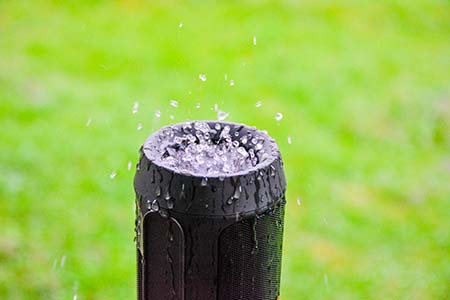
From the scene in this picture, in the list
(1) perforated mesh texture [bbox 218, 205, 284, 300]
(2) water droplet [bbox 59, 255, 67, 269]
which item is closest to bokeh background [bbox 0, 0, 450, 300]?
(2) water droplet [bbox 59, 255, 67, 269]

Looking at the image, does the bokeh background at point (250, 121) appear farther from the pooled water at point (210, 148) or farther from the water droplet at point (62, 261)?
the pooled water at point (210, 148)

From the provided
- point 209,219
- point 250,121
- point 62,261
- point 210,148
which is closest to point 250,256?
point 209,219

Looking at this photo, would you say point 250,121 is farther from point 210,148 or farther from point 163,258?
point 163,258

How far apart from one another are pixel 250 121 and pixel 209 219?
14.3 ft

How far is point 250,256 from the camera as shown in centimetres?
183

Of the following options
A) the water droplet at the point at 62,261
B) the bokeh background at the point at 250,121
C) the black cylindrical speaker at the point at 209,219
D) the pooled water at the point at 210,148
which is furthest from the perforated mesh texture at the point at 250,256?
the water droplet at the point at 62,261

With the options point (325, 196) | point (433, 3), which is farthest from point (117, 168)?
point (433, 3)

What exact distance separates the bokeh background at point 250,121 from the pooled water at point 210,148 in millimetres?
2498

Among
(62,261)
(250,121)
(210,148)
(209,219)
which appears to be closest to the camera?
(209,219)

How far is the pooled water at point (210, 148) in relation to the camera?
1925mm

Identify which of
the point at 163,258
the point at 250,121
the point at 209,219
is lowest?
the point at 250,121

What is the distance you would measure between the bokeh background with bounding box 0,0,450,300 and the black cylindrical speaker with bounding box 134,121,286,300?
2.52 m

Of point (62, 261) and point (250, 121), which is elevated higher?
point (250, 121)

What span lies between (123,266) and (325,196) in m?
1.57
